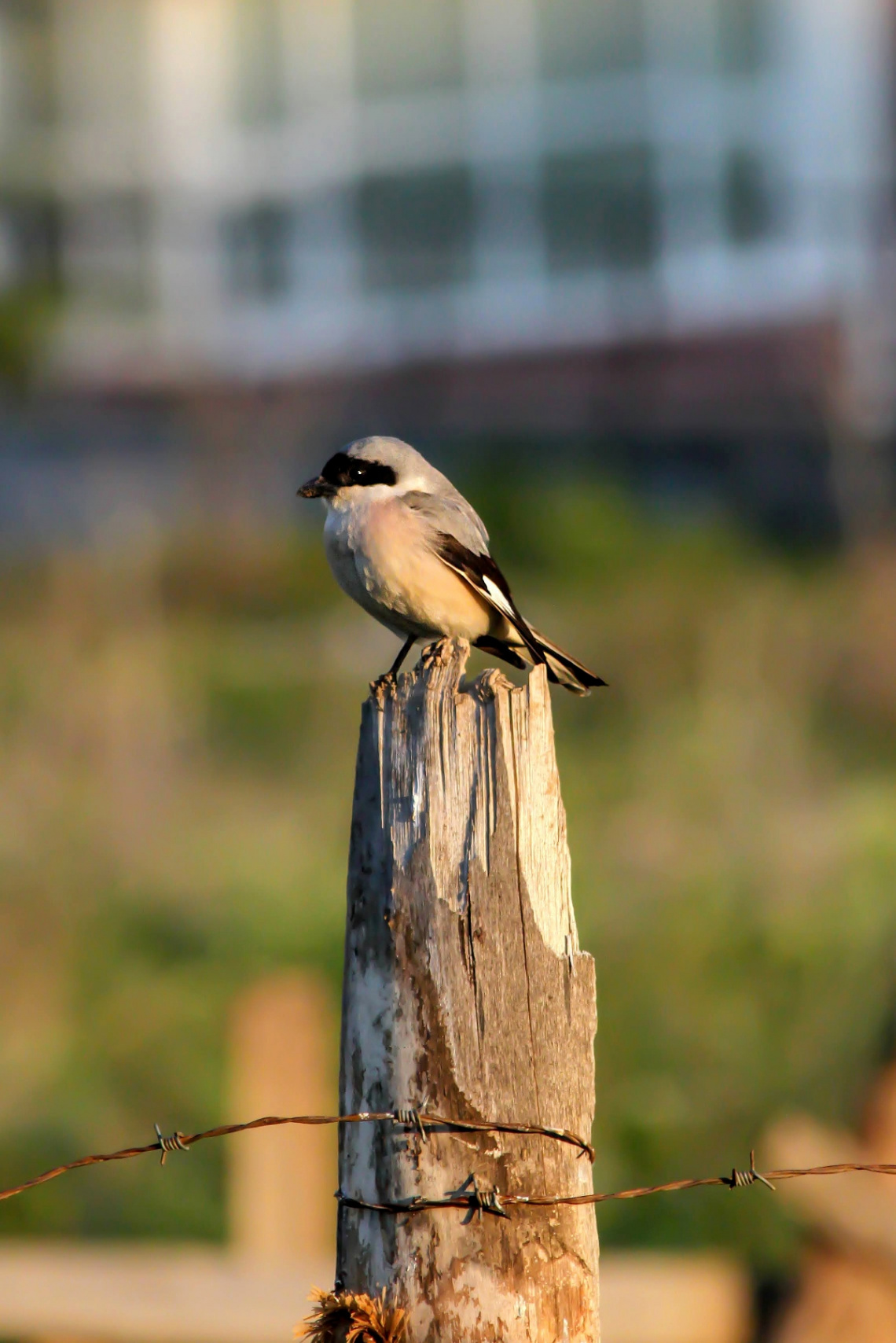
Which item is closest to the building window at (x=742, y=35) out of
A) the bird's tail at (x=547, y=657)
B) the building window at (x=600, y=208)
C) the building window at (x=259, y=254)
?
the building window at (x=600, y=208)

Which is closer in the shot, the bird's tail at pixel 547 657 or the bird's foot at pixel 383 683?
the bird's foot at pixel 383 683

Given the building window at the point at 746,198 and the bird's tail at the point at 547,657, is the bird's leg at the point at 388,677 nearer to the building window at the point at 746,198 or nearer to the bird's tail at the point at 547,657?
the bird's tail at the point at 547,657

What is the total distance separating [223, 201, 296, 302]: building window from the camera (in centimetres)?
1925

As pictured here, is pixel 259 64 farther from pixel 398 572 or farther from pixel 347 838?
pixel 398 572

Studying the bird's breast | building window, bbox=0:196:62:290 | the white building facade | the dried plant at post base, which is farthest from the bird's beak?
the white building facade

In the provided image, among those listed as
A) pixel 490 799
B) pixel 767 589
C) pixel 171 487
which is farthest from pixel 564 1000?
pixel 171 487

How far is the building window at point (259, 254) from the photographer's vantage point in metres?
19.2

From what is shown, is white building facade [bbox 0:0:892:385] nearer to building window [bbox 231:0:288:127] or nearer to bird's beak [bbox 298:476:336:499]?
building window [bbox 231:0:288:127]

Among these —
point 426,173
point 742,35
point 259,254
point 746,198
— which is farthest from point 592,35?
point 259,254

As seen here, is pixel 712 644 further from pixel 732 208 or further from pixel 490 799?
pixel 490 799

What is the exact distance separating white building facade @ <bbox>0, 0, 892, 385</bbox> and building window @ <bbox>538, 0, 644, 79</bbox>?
0.03 m

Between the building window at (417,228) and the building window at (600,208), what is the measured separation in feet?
3.42

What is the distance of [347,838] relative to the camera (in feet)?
31.8

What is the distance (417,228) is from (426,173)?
2.19 ft
